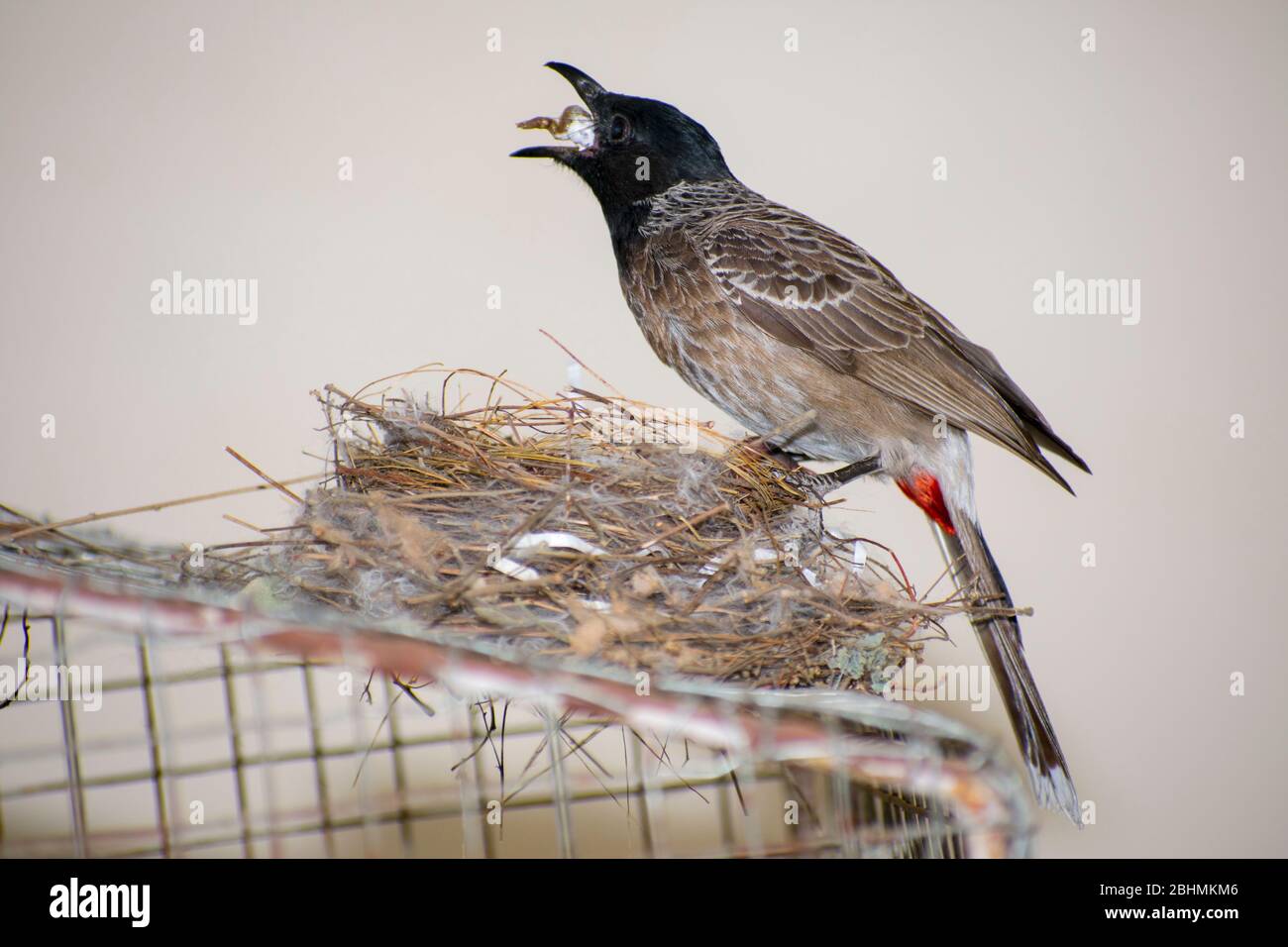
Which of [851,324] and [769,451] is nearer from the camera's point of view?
[851,324]

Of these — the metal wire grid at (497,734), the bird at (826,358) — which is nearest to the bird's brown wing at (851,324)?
the bird at (826,358)

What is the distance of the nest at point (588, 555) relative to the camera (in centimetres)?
165

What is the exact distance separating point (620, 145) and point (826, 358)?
766 millimetres

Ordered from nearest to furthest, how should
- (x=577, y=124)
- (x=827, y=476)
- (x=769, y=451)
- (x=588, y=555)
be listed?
1. (x=588, y=555)
2. (x=827, y=476)
3. (x=769, y=451)
4. (x=577, y=124)

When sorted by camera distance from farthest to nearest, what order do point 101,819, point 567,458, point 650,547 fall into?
point 101,819 → point 567,458 → point 650,547

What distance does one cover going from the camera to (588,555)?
1740 mm

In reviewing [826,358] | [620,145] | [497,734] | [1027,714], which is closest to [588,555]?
[497,734]

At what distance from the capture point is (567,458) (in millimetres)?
2033

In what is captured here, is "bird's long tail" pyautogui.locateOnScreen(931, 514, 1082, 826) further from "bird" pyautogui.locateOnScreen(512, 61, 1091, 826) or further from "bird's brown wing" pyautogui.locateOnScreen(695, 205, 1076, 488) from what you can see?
"bird's brown wing" pyautogui.locateOnScreen(695, 205, 1076, 488)

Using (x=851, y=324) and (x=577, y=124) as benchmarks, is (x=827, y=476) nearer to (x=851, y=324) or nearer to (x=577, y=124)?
(x=851, y=324)

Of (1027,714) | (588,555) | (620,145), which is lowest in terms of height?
(1027,714)
